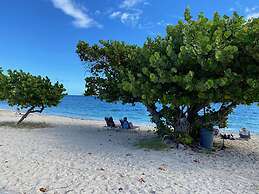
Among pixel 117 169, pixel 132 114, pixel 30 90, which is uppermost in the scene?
pixel 132 114

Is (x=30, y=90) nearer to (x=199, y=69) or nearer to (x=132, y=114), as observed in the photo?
(x=199, y=69)

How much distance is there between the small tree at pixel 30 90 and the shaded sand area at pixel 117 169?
549 cm

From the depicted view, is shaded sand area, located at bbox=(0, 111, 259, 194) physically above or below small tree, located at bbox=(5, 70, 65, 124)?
below

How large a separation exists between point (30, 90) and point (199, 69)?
36.9 feet

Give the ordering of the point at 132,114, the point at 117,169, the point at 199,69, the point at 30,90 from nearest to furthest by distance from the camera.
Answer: the point at 117,169 → the point at 199,69 → the point at 30,90 → the point at 132,114

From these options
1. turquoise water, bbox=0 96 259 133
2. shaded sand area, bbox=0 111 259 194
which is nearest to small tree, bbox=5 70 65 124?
shaded sand area, bbox=0 111 259 194

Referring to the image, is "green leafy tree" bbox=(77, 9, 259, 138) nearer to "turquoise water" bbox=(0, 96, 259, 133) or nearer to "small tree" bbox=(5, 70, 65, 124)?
"small tree" bbox=(5, 70, 65, 124)

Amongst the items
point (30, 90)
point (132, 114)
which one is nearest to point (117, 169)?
point (30, 90)

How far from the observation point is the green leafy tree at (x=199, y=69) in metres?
11.4

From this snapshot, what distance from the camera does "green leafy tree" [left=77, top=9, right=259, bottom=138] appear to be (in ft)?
37.6

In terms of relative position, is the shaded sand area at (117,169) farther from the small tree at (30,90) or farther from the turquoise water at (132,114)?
the turquoise water at (132,114)

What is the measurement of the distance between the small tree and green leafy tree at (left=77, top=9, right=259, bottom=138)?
285 inches

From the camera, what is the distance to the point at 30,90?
1941 cm

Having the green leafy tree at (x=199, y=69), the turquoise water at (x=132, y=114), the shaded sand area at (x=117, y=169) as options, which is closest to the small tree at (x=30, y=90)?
the shaded sand area at (x=117, y=169)
